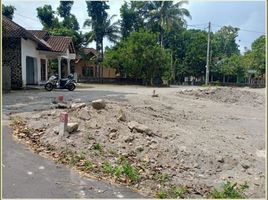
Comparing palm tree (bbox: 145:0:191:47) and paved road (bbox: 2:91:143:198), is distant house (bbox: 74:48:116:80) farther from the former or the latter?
paved road (bbox: 2:91:143:198)

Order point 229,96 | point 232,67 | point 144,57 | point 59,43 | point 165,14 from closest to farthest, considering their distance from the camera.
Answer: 1. point 229,96
2. point 59,43
3. point 144,57
4. point 165,14
5. point 232,67

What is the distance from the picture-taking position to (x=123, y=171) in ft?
20.9

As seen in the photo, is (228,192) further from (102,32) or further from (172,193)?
(102,32)

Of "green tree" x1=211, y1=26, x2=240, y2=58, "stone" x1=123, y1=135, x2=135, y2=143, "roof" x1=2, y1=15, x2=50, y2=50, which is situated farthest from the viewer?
"green tree" x1=211, y1=26, x2=240, y2=58

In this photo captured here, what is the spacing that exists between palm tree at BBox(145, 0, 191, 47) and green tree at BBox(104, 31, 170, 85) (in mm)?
8562

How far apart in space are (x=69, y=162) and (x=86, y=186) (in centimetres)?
107

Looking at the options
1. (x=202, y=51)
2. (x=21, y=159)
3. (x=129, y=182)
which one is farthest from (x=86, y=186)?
(x=202, y=51)

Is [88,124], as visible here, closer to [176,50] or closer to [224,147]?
[224,147]

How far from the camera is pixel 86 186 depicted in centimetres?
568

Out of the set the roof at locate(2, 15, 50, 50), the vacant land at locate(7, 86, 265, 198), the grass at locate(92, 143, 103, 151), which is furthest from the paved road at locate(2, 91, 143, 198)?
the roof at locate(2, 15, 50, 50)

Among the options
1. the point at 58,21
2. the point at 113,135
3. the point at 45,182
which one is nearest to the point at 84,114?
A: the point at 113,135

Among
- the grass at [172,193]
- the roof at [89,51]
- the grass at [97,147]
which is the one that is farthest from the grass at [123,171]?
the roof at [89,51]

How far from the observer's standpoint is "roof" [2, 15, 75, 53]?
22953mm

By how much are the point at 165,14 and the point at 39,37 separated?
19.6 metres
